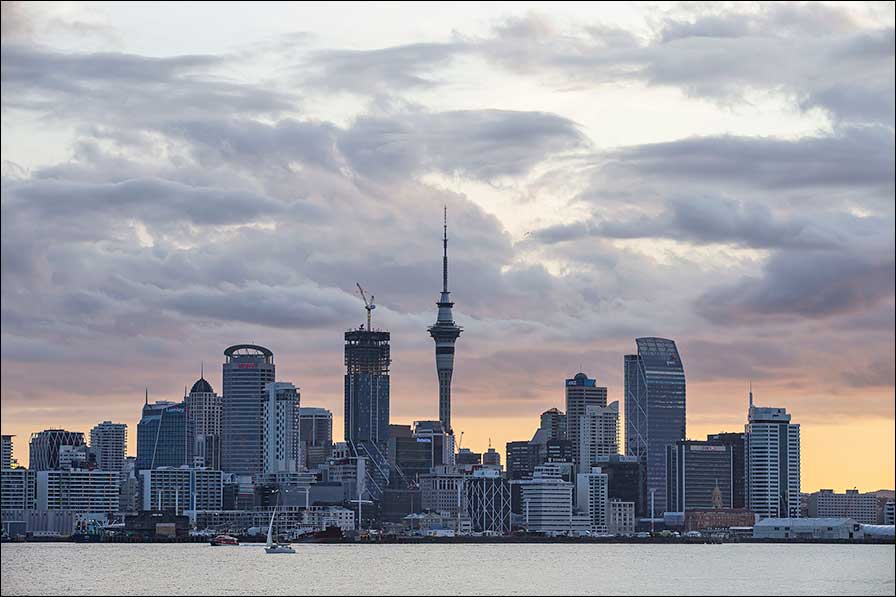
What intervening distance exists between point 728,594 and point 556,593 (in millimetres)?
16103

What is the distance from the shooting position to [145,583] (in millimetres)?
195000

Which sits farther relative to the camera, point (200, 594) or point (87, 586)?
point (87, 586)

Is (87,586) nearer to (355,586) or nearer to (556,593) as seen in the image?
(355,586)

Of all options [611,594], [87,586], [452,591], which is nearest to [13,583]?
[87,586]

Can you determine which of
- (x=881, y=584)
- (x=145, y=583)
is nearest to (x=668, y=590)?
(x=881, y=584)

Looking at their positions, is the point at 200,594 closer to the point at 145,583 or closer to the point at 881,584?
the point at 145,583

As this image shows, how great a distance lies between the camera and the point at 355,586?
627 feet

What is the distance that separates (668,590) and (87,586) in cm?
5653

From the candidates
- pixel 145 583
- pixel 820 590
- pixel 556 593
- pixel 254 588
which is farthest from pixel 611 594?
pixel 145 583

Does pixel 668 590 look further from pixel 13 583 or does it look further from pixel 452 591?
pixel 13 583

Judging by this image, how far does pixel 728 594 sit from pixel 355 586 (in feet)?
127

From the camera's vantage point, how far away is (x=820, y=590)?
180 metres

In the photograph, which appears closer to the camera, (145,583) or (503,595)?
(503,595)

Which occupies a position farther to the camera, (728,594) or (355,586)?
(355,586)
